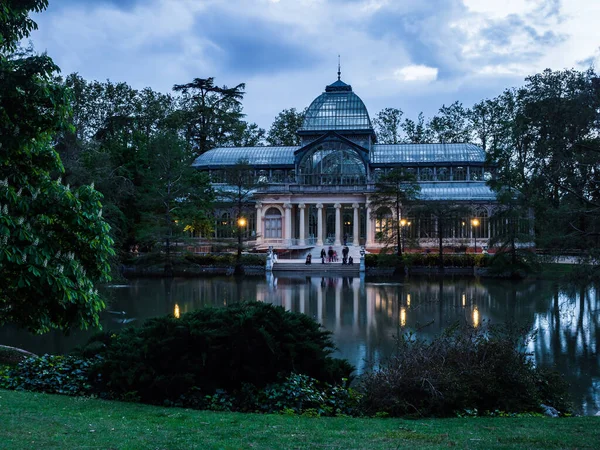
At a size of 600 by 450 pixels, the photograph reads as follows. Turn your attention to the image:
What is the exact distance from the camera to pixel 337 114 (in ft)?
182

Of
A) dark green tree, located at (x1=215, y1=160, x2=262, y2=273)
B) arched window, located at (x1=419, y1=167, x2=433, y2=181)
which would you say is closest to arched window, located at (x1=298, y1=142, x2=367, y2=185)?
arched window, located at (x1=419, y1=167, x2=433, y2=181)

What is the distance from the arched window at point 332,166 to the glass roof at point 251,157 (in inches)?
88.5

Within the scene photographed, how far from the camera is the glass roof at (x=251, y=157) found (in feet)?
181

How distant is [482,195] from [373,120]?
2602cm

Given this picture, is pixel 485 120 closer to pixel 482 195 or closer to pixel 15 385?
pixel 482 195

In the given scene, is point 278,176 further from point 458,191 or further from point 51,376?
point 51,376

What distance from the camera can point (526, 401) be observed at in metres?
9.43

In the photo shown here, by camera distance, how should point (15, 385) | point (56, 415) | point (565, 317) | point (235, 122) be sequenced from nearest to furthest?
1. point (56, 415)
2. point (15, 385)
3. point (565, 317)
4. point (235, 122)

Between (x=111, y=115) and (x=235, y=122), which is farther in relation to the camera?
(x=235, y=122)

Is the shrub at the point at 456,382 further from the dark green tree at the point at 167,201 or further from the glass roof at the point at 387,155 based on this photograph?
the glass roof at the point at 387,155

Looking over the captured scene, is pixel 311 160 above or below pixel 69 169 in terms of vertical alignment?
above

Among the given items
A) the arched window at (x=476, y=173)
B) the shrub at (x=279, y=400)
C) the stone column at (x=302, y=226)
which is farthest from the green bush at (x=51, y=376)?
the arched window at (x=476, y=173)

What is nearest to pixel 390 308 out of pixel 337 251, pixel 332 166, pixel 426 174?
pixel 337 251

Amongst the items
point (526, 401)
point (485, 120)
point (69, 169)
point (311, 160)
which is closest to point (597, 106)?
point (526, 401)
